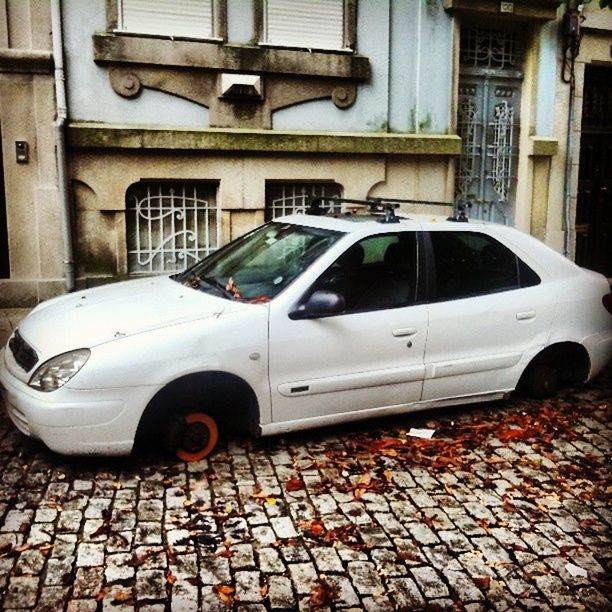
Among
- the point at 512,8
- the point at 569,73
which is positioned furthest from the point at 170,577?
the point at 569,73

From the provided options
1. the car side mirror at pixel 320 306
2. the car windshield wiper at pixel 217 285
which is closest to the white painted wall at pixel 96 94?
the car windshield wiper at pixel 217 285

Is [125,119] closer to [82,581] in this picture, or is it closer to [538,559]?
[82,581]

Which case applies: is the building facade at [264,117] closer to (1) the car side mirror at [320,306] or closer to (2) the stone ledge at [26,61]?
(2) the stone ledge at [26,61]

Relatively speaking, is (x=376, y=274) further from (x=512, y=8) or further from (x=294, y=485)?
(x=512, y=8)

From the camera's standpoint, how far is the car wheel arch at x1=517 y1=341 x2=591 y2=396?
22.0ft

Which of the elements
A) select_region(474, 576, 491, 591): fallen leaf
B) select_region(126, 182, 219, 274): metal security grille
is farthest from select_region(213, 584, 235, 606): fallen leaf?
select_region(126, 182, 219, 274): metal security grille

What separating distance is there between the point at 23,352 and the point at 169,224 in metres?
4.50

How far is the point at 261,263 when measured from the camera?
6.07 metres

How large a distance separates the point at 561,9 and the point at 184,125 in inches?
230

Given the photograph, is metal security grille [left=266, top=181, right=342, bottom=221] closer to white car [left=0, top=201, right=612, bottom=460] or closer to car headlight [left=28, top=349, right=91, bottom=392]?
white car [left=0, top=201, right=612, bottom=460]

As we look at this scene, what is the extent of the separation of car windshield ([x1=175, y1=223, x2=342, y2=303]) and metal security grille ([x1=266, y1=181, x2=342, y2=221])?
134 inches

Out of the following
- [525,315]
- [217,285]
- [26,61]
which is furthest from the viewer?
[26,61]

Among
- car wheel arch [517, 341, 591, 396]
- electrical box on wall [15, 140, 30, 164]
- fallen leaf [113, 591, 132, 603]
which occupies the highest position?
electrical box on wall [15, 140, 30, 164]

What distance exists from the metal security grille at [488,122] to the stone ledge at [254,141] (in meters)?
0.82
